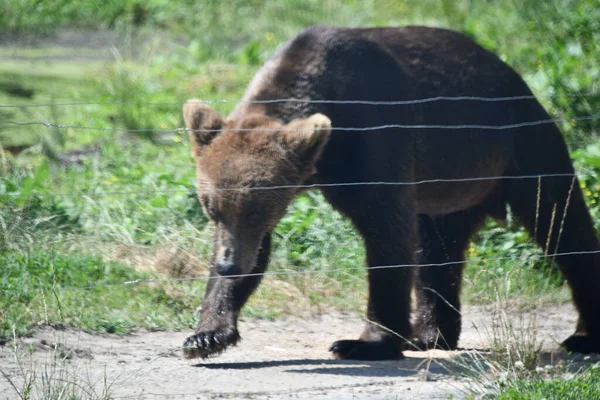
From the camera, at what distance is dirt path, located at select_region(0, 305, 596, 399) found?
579 centimetres

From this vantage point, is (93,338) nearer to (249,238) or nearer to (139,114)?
(249,238)

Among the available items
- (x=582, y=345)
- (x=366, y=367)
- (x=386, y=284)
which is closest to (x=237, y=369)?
(x=366, y=367)

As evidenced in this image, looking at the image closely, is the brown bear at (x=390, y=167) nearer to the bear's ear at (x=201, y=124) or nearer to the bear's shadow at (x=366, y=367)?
the bear's ear at (x=201, y=124)

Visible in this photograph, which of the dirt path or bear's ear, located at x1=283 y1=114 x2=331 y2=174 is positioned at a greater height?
bear's ear, located at x1=283 y1=114 x2=331 y2=174

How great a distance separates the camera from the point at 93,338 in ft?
22.7

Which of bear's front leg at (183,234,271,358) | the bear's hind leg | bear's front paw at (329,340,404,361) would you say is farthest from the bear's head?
the bear's hind leg

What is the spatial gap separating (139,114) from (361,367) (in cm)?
593

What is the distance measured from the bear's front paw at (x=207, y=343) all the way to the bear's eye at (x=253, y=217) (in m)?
0.65

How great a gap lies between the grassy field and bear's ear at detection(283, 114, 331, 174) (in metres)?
0.77

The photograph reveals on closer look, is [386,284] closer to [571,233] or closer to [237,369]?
[237,369]

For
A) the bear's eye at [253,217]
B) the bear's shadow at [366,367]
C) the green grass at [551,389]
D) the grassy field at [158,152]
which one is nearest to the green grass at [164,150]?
the grassy field at [158,152]

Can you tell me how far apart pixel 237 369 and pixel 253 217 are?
884 mm

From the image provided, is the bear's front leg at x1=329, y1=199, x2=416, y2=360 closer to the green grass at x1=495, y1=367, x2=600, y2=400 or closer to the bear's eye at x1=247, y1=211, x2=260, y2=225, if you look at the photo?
the bear's eye at x1=247, y1=211, x2=260, y2=225

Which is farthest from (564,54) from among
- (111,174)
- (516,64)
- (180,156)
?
(111,174)
